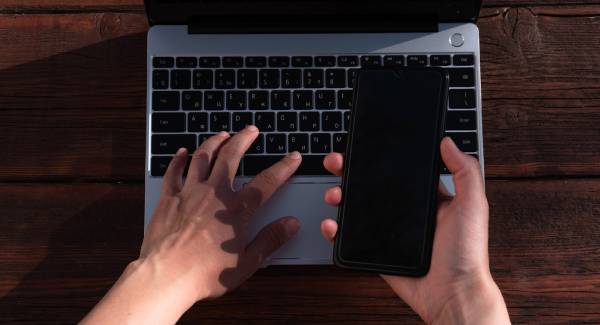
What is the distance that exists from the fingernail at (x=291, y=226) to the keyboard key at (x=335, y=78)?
18cm

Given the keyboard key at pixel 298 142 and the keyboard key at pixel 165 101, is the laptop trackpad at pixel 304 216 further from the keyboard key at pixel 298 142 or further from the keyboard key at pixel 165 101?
the keyboard key at pixel 165 101

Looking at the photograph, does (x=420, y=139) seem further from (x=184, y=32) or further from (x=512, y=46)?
(x=184, y=32)

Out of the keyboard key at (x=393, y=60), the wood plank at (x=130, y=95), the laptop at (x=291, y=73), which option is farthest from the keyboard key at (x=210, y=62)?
the keyboard key at (x=393, y=60)

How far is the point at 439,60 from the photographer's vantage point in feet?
2.57

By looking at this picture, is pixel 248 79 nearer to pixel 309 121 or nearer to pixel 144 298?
pixel 309 121

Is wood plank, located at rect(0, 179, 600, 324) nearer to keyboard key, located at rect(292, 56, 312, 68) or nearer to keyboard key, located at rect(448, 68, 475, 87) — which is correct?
keyboard key, located at rect(448, 68, 475, 87)

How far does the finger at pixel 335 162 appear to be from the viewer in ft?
2.38

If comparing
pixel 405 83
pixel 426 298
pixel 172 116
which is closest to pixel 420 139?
pixel 405 83

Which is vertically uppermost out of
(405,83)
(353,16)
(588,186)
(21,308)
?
(353,16)

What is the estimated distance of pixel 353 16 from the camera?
794mm

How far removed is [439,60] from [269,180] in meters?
0.27

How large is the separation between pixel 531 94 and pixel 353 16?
10.8 inches

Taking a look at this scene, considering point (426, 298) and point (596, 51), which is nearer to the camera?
point (426, 298)

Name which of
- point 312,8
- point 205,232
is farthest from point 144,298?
point 312,8
